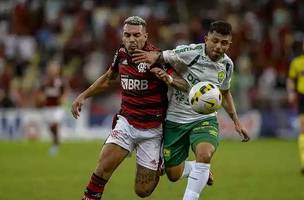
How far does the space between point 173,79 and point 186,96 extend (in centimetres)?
39

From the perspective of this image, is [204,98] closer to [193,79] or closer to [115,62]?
[193,79]

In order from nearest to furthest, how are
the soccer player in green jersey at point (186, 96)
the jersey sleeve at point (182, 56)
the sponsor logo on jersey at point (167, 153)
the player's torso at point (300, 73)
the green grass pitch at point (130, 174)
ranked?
the soccer player in green jersey at point (186, 96)
the jersey sleeve at point (182, 56)
the sponsor logo on jersey at point (167, 153)
the green grass pitch at point (130, 174)
the player's torso at point (300, 73)

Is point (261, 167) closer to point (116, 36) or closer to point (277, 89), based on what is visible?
point (277, 89)

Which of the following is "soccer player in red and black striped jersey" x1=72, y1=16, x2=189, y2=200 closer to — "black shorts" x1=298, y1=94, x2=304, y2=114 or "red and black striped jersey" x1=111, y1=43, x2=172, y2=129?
"red and black striped jersey" x1=111, y1=43, x2=172, y2=129

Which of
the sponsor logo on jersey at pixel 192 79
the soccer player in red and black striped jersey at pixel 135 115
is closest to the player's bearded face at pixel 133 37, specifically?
the soccer player in red and black striped jersey at pixel 135 115

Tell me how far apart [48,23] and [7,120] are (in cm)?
443

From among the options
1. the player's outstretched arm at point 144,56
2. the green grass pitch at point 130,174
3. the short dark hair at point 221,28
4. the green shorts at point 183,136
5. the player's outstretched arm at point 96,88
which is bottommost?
the green grass pitch at point 130,174

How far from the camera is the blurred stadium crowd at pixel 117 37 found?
78.9 feet

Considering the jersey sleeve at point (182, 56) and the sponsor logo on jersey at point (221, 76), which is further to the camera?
the sponsor logo on jersey at point (221, 76)

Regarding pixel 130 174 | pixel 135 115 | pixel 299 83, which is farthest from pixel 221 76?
pixel 299 83

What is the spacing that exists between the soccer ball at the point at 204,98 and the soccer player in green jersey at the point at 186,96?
0.31 metres

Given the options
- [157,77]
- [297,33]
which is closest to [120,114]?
[157,77]

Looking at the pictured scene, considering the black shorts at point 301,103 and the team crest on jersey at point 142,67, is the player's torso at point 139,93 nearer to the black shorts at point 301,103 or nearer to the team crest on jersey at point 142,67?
the team crest on jersey at point 142,67

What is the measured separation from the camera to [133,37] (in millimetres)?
8516
